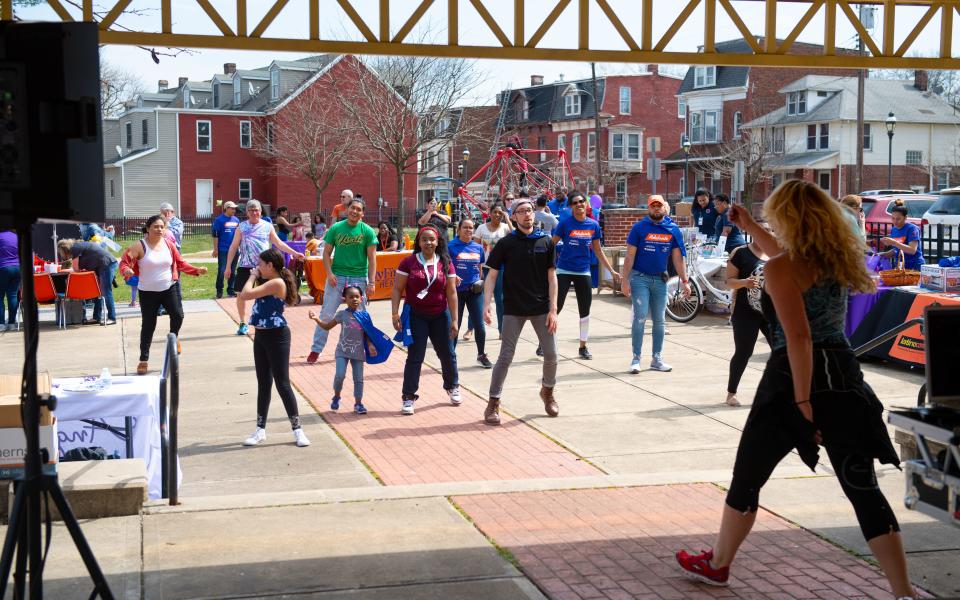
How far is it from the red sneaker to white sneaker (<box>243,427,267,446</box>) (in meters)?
4.53

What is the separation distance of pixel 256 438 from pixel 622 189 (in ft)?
207

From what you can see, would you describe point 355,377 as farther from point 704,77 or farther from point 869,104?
point 704,77

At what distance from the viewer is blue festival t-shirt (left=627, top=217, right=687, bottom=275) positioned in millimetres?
11609

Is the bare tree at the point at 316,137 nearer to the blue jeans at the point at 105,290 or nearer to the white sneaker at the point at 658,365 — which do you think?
the blue jeans at the point at 105,290

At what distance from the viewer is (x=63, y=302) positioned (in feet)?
53.7

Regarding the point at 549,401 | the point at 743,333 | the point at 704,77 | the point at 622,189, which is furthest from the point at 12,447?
the point at 622,189

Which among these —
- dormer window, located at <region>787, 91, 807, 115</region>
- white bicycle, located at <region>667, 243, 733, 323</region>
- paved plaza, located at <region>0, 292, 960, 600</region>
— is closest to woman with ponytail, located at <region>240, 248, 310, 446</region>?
paved plaza, located at <region>0, 292, 960, 600</region>

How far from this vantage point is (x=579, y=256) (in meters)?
12.9

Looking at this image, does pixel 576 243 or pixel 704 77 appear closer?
pixel 576 243

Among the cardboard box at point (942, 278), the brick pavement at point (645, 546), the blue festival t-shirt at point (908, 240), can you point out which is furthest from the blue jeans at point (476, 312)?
the blue festival t-shirt at point (908, 240)

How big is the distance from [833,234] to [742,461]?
43.0 inches

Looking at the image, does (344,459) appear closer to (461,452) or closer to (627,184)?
(461,452)

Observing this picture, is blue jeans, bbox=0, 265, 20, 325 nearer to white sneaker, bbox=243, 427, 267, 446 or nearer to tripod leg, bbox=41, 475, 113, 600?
white sneaker, bbox=243, 427, 267, 446

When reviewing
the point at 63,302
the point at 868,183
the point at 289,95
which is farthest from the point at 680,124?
the point at 63,302
